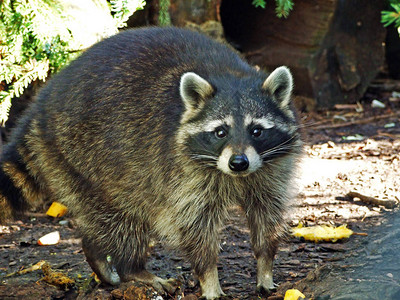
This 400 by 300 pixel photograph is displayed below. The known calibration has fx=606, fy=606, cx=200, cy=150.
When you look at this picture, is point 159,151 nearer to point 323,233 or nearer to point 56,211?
point 323,233

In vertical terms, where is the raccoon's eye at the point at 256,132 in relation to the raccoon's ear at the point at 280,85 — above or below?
below

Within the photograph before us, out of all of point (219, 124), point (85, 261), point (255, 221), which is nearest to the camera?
point (219, 124)

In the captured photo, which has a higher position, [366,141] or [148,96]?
[148,96]

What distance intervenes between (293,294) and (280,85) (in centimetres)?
134

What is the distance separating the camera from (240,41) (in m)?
7.97

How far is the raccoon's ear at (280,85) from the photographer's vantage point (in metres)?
3.94

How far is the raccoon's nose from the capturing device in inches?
143

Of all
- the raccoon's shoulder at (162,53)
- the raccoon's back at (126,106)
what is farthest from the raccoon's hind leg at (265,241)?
the raccoon's shoulder at (162,53)

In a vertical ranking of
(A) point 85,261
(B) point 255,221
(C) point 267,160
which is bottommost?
(A) point 85,261

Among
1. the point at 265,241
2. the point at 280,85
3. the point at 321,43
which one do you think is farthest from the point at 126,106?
the point at 321,43

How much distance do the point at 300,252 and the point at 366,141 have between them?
Result: 2554 millimetres

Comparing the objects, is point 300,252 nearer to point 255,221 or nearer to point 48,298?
point 255,221

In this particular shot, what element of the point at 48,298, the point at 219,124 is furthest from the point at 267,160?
the point at 48,298

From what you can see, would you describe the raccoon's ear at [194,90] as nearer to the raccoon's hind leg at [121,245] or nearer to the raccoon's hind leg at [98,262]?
the raccoon's hind leg at [121,245]
